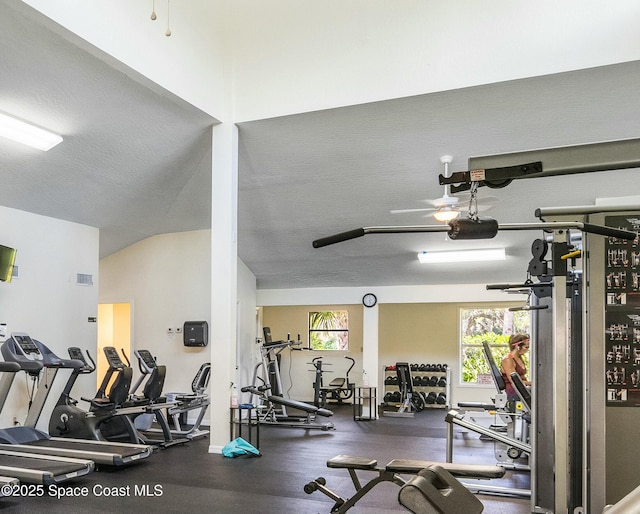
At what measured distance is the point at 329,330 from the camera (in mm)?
11461

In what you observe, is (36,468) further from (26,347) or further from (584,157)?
(584,157)

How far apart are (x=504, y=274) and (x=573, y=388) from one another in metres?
5.61

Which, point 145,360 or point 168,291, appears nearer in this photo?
point 145,360

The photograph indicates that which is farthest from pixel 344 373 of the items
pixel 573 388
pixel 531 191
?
pixel 573 388

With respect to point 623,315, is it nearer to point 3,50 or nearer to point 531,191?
point 531,191

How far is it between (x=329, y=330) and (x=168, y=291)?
13.0 feet

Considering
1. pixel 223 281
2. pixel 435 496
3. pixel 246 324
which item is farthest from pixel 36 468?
pixel 246 324

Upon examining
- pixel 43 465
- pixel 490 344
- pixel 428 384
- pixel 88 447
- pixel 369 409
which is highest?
pixel 490 344

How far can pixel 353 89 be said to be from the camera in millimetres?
5484

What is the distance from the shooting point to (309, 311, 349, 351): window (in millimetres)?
11359

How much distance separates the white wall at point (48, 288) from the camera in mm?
6441

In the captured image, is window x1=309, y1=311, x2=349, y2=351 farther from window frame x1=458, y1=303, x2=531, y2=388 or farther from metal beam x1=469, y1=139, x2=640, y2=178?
metal beam x1=469, y1=139, x2=640, y2=178

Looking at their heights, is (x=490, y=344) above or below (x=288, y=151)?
below

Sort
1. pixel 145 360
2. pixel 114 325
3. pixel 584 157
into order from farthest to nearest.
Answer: pixel 114 325 < pixel 145 360 < pixel 584 157
